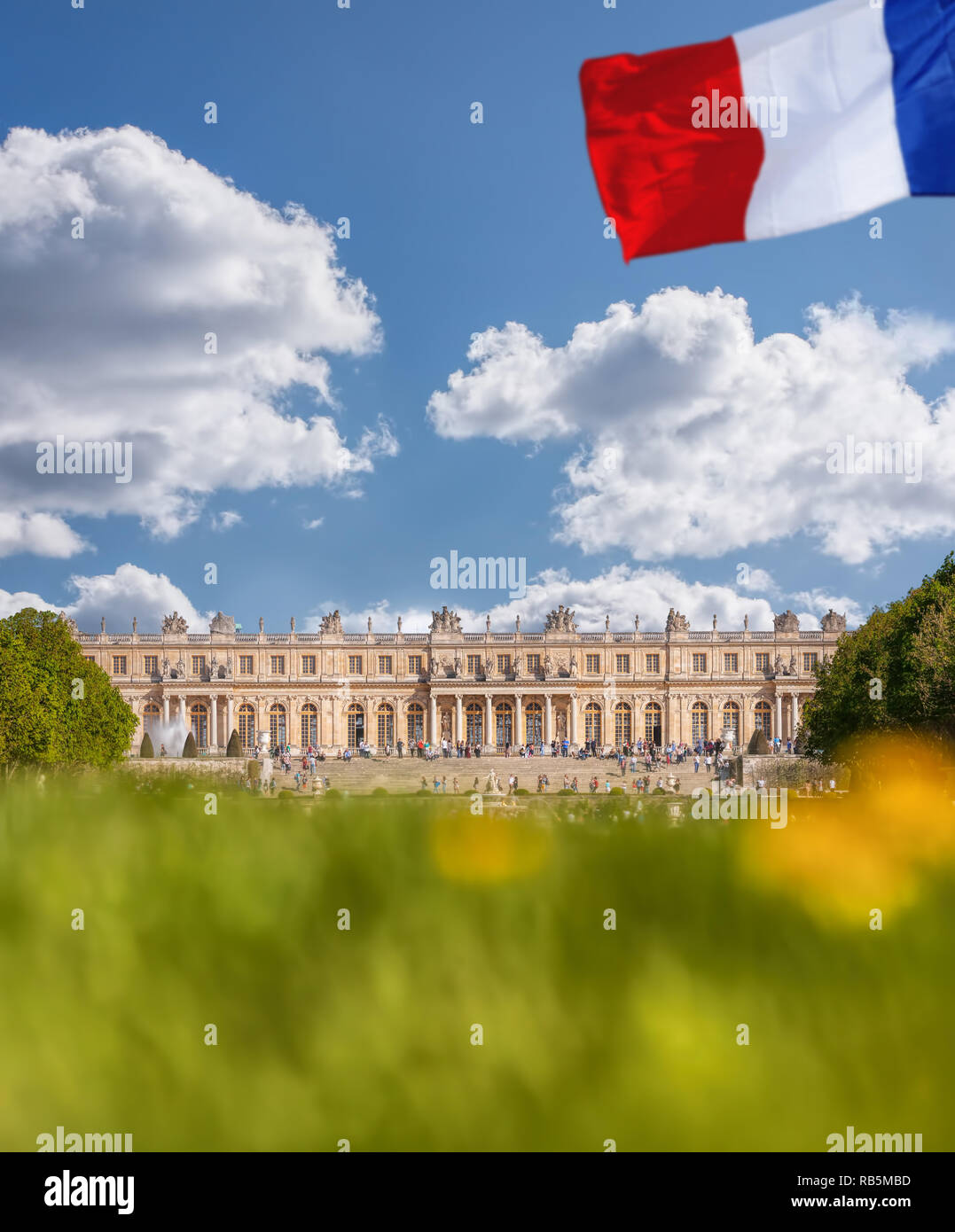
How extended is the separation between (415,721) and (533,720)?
10372 mm

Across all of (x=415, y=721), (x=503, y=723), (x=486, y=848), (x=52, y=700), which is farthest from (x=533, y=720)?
(x=486, y=848)

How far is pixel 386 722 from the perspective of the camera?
85562 millimetres

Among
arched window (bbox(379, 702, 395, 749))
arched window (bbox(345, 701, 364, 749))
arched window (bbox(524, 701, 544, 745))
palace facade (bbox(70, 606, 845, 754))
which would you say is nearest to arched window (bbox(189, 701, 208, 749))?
palace facade (bbox(70, 606, 845, 754))

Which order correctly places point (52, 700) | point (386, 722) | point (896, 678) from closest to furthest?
point (896, 678) → point (52, 700) → point (386, 722)

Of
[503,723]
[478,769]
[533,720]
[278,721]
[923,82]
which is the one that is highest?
[923,82]

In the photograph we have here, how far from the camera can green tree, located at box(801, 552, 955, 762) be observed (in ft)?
102

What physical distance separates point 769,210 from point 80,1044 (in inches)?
190

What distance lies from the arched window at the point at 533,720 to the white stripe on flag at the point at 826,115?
80.2 metres

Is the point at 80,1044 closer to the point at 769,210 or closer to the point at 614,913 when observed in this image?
the point at 614,913

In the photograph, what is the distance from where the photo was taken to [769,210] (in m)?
4.89

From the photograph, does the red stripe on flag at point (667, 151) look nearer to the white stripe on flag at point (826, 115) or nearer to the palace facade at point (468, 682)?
the white stripe on flag at point (826, 115)

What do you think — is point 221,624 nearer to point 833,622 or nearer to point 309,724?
point 309,724

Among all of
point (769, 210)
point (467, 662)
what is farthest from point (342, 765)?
point (769, 210)

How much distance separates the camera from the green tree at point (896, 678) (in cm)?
3122
